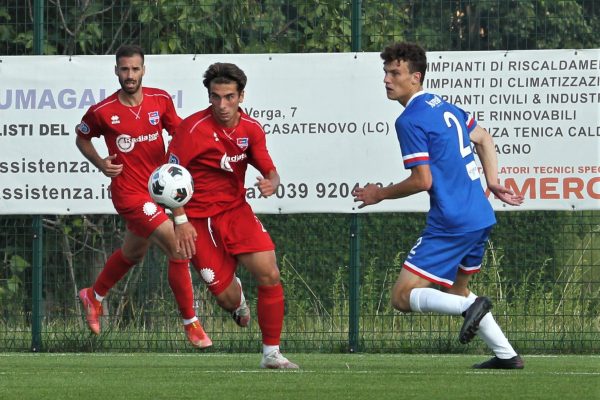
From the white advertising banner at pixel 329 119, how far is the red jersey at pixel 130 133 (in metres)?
1.69

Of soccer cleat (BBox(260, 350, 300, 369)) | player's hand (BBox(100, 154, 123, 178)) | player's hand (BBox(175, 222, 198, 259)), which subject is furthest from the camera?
player's hand (BBox(100, 154, 123, 178))

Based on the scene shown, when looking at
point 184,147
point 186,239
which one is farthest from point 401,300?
point 184,147

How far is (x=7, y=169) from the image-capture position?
1166 cm

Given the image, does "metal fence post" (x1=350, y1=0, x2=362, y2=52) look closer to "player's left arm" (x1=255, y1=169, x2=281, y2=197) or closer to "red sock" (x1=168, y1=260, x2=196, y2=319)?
"red sock" (x1=168, y1=260, x2=196, y2=319)

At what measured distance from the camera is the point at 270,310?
8.82 m

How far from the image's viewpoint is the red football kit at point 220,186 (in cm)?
877

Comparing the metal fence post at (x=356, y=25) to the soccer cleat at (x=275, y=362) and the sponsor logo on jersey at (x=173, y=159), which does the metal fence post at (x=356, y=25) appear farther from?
the soccer cleat at (x=275, y=362)

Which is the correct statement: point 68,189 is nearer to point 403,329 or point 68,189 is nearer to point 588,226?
point 403,329

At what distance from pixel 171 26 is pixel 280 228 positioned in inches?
77.7

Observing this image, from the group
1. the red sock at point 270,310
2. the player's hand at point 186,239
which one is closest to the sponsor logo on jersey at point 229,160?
the player's hand at point 186,239

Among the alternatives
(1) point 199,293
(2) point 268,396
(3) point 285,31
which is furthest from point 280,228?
(2) point 268,396

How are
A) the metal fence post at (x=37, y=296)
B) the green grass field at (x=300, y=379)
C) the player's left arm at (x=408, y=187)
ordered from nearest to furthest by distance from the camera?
the green grass field at (x=300, y=379) → the player's left arm at (x=408, y=187) → the metal fence post at (x=37, y=296)

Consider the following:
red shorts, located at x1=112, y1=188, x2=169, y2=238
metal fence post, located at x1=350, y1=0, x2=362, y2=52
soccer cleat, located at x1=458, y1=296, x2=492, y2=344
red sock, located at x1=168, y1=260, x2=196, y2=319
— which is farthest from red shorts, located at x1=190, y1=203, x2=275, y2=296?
metal fence post, located at x1=350, y1=0, x2=362, y2=52

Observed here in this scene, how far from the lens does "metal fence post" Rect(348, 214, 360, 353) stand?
37.5 feet
